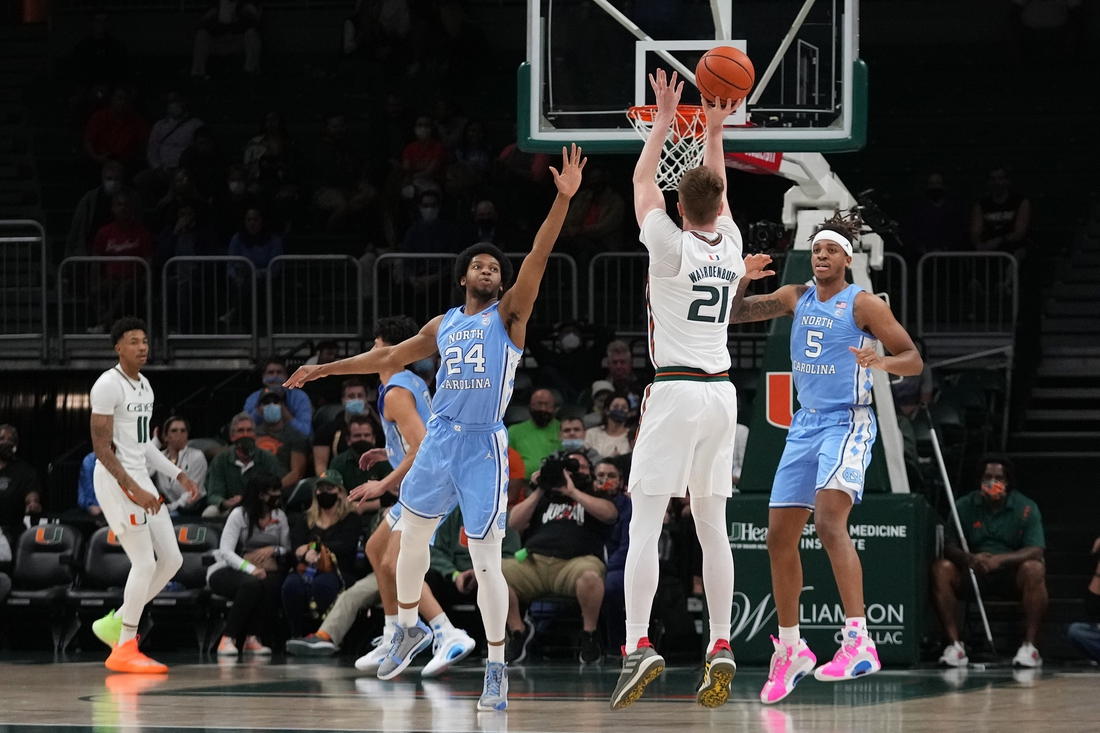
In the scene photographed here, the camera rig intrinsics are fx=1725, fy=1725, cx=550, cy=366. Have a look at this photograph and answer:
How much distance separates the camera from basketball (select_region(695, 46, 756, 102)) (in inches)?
344

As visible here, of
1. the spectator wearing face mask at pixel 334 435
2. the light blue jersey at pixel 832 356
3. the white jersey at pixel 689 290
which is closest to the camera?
the white jersey at pixel 689 290

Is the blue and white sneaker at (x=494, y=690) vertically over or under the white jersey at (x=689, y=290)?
under

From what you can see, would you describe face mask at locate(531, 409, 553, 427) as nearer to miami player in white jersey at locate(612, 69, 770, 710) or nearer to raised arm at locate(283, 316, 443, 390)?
raised arm at locate(283, 316, 443, 390)

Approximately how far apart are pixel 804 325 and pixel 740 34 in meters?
2.00

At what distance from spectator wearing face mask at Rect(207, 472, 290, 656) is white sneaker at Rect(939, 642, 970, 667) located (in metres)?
5.00

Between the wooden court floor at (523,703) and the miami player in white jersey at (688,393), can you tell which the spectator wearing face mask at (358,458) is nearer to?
the wooden court floor at (523,703)

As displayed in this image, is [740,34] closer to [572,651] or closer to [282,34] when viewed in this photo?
[572,651]

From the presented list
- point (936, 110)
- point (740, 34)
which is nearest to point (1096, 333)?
point (936, 110)

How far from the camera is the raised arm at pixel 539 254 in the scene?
820cm

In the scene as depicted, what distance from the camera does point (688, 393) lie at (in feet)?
26.4

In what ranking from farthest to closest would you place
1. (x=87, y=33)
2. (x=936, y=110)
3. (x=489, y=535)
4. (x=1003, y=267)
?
(x=87, y=33) < (x=936, y=110) < (x=1003, y=267) < (x=489, y=535)

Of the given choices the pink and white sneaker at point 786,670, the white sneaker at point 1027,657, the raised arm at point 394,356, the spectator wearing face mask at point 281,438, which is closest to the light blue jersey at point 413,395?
the raised arm at point 394,356

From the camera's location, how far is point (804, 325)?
918 cm

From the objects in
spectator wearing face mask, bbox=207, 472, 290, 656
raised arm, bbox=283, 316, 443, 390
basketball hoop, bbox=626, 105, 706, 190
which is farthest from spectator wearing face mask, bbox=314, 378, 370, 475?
basketball hoop, bbox=626, 105, 706, 190
